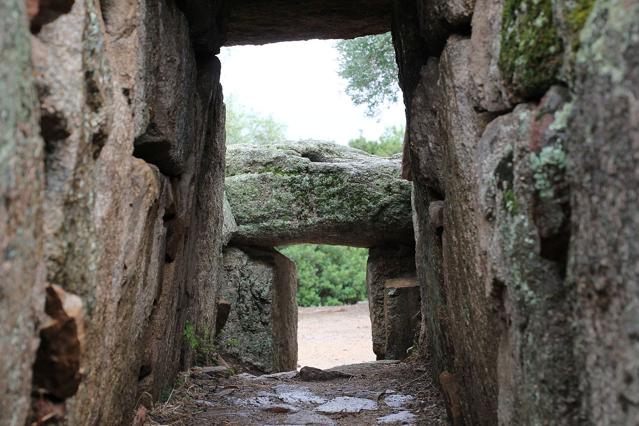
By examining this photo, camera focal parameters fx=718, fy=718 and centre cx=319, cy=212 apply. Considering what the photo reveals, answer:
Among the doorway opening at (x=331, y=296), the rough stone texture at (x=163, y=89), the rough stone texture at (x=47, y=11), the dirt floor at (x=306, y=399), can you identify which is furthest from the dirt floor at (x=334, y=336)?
the rough stone texture at (x=47, y=11)

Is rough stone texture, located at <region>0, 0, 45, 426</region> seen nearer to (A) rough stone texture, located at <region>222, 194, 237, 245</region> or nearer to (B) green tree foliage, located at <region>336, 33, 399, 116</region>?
(A) rough stone texture, located at <region>222, 194, 237, 245</region>

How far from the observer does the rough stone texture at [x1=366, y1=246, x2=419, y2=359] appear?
24.7 ft

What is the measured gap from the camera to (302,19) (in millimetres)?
4988

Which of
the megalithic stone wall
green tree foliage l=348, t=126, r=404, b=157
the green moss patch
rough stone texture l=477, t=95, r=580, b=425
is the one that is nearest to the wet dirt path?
the megalithic stone wall

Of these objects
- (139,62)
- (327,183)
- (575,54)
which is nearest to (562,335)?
(575,54)

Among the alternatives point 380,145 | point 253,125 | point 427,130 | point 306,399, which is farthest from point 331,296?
point 427,130

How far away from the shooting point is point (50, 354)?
2.02 metres

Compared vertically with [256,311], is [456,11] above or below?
above

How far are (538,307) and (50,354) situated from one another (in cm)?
136

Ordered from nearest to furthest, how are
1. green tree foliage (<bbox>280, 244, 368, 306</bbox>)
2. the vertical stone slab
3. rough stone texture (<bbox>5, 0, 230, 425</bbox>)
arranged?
rough stone texture (<bbox>5, 0, 230, 425</bbox>) → the vertical stone slab → green tree foliage (<bbox>280, 244, 368, 306</bbox>)

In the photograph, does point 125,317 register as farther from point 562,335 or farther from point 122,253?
point 562,335

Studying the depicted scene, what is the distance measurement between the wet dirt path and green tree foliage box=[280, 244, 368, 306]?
34.3 feet

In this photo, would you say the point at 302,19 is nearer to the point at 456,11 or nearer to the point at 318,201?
the point at 456,11

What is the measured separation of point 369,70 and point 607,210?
945 cm
